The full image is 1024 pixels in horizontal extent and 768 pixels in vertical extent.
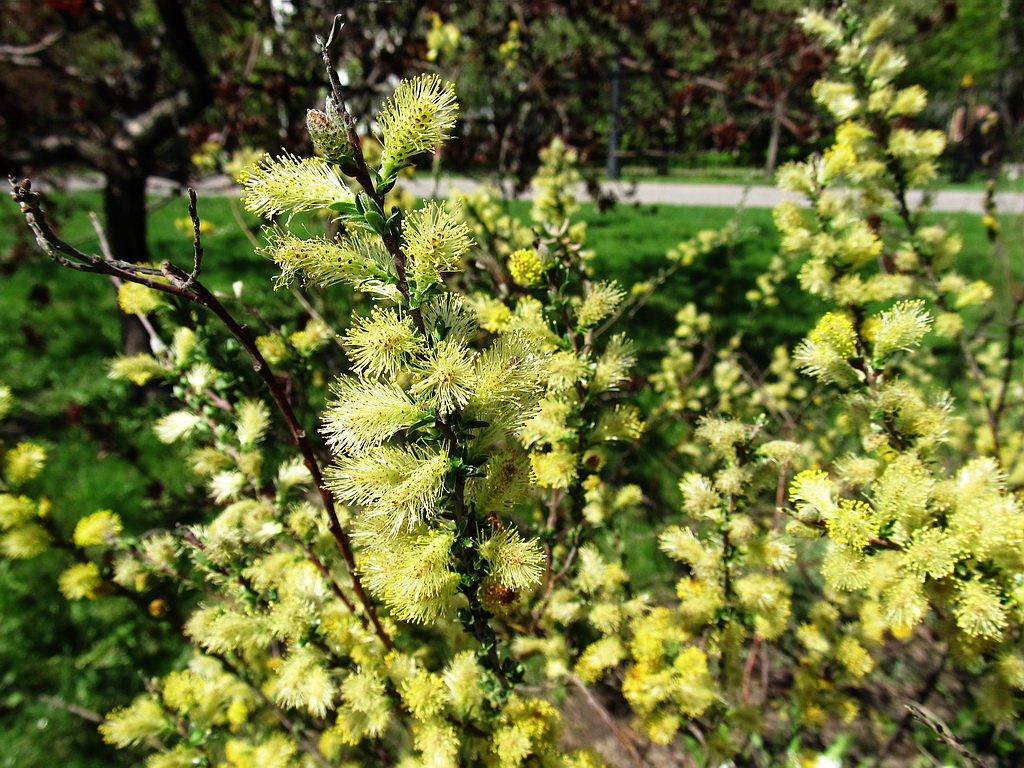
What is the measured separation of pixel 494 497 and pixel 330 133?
0.57 m

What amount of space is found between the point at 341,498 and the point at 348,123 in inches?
19.7

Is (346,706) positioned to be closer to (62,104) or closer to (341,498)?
(341,498)

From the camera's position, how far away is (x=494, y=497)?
89cm

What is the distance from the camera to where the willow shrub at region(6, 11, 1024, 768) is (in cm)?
76

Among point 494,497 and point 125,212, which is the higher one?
point 125,212

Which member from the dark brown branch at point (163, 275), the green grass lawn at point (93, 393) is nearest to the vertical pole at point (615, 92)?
the green grass lawn at point (93, 393)

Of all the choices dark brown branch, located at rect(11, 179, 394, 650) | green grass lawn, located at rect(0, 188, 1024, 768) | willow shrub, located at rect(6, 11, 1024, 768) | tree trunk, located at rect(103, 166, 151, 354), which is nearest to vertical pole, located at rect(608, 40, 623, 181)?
green grass lawn, located at rect(0, 188, 1024, 768)

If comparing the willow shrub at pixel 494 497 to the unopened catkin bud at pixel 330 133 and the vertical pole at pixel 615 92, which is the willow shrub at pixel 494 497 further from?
the vertical pole at pixel 615 92

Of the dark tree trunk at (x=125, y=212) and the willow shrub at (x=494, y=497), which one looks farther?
the dark tree trunk at (x=125, y=212)

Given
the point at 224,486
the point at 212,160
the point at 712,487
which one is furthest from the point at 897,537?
the point at 212,160

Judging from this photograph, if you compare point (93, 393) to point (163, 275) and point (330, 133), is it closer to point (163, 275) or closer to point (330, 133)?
point (163, 275)

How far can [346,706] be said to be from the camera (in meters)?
1.25

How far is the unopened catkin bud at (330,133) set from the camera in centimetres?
63

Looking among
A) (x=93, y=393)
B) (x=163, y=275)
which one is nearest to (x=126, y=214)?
(x=93, y=393)
